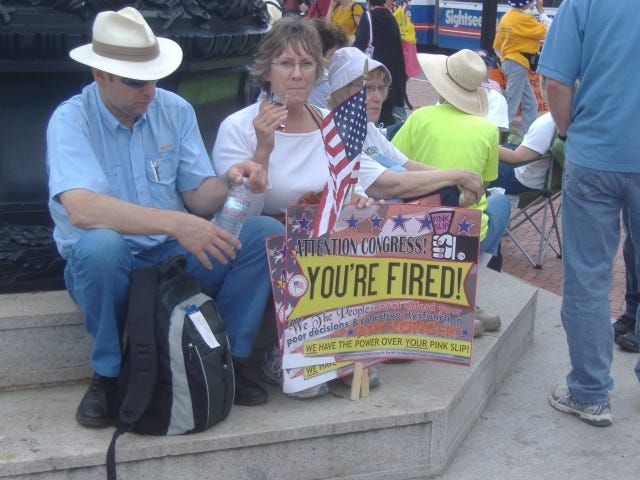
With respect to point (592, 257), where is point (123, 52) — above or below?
above

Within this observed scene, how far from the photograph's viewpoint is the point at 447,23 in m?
20.1

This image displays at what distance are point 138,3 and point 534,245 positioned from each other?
4.03m

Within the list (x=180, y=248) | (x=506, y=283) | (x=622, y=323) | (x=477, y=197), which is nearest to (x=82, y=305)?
(x=180, y=248)

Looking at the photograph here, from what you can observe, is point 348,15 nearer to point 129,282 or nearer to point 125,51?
point 125,51

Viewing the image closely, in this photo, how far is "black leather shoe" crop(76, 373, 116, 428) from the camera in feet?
10.9

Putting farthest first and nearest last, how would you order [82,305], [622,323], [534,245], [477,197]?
1. [534,245]
2. [622,323]
3. [477,197]
4. [82,305]

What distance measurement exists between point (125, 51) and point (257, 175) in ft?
1.97

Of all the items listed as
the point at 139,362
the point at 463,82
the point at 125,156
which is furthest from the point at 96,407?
the point at 463,82

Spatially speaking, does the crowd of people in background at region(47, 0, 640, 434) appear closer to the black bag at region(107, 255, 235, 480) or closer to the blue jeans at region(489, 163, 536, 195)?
the black bag at region(107, 255, 235, 480)

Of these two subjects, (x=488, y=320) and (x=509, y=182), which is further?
(x=509, y=182)

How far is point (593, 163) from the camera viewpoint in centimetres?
377

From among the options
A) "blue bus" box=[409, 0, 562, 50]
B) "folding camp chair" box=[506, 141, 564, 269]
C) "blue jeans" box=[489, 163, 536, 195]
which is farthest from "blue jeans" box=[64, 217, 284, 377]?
"blue bus" box=[409, 0, 562, 50]

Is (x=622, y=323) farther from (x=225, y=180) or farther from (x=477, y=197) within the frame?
(x=225, y=180)

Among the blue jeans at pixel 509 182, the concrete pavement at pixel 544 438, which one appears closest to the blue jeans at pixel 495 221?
the concrete pavement at pixel 544 438
